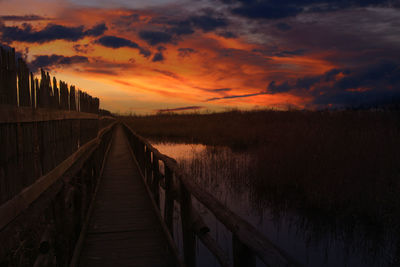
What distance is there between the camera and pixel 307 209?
6.68m

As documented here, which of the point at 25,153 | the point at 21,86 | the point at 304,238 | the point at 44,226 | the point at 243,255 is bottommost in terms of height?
the point at 304,238

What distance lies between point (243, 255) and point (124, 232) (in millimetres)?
3663

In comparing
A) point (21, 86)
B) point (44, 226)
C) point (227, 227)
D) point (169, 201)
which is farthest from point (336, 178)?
point (21, 86)

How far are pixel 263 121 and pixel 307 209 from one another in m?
17.7

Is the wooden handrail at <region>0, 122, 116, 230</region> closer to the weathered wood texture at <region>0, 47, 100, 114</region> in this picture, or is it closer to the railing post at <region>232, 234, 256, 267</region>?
the weathered wood texture at <region>0, 47, 100, 114</region>

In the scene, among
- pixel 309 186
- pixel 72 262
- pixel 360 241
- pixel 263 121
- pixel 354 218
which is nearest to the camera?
pixel 72 262

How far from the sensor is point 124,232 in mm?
5066

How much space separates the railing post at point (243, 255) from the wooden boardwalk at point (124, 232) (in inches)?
91.9

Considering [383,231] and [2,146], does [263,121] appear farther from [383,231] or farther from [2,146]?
[2,146]

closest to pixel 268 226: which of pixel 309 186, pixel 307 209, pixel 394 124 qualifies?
pixel 307 209

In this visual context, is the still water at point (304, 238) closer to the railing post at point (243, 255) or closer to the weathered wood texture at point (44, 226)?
the railing post at point (243, 255)

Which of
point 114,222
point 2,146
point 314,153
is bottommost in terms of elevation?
point 114,222

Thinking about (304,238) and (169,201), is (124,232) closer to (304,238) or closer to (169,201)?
(169,201)

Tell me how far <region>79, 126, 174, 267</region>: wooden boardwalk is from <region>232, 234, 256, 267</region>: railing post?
2.34m
